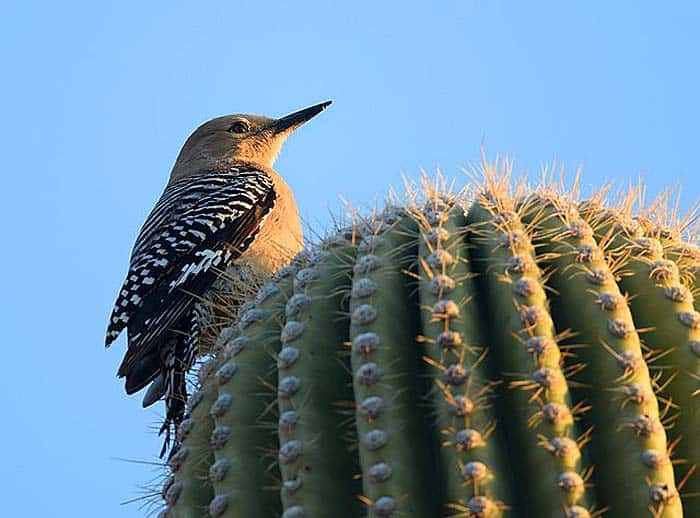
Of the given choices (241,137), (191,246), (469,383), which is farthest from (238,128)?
(469,383)

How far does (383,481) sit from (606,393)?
0.43 meters

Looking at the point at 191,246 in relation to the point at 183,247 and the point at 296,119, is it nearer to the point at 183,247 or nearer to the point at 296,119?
the point at 183,247

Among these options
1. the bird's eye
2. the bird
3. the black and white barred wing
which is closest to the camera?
the bird

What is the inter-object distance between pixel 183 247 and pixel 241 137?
6.14 feet

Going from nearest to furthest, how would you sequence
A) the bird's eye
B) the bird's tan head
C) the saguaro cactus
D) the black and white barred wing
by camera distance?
1. the saguaro cactus
2. the black and white barred wing
3. the bird's tan head
4. the bird's eye

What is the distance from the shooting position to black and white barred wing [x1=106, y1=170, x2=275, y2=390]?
Result: 582cm

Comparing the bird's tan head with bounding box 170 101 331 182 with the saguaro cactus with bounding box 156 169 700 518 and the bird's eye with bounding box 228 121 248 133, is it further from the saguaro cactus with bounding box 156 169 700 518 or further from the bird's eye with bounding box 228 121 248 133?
the saguaro cactus with bounding box 156 169 700 518

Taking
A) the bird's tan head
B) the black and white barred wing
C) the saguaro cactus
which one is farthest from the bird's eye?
the saguaro cactus

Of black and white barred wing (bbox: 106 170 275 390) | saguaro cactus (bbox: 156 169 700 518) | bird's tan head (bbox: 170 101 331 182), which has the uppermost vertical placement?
bird's tan head (bbox: 170 101 331 182)

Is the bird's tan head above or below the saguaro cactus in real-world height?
above

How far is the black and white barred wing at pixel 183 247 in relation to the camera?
5.82m

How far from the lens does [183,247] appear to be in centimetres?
620

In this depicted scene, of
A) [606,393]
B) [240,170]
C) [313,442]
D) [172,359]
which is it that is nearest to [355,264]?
[313,442]

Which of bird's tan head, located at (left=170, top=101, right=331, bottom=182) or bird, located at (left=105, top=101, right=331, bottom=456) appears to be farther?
bird's tan head, located at (left=170, top=101, right=331, bottom=182)
